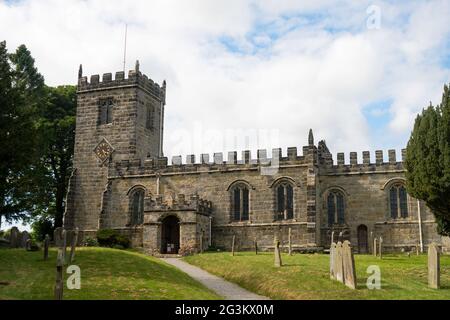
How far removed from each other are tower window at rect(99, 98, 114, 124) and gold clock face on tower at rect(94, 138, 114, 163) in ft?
5.94

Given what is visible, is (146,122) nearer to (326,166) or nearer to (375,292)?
(326,166)

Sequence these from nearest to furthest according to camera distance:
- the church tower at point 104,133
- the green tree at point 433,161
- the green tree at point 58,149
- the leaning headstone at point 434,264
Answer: the leaning headstone at point 434,264 < the green tree at point 433,161 < the church tower at point 104,133 < the green tree at point 58,149

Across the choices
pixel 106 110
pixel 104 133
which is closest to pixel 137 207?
pixel 104 133

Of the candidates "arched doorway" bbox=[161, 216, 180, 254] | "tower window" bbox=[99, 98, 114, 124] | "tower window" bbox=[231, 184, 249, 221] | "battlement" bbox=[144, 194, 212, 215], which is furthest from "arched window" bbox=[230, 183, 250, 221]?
"tower window" bbox=[99, 98, 114, 124]

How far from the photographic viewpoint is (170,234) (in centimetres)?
3816

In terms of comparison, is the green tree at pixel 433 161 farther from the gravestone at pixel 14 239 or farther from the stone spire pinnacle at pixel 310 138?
the gravestone at pixel 14 239

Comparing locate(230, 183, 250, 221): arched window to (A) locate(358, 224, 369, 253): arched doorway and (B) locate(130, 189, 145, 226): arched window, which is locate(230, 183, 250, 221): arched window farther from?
(A) locate(358, 224, 369, 253): arched doorway

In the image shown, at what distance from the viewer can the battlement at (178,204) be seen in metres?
36.6

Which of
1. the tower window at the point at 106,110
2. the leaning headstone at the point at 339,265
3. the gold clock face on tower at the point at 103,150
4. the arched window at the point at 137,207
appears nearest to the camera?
the leaning headstone at the point at 339,265

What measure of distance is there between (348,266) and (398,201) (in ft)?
70.1

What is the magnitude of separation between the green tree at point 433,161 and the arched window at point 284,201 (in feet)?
39.8

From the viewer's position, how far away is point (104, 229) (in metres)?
39.5

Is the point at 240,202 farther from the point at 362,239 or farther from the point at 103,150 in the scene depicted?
the point at 103,150

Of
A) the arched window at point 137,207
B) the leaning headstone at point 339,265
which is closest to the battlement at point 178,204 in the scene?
the arched window at point 137,207
